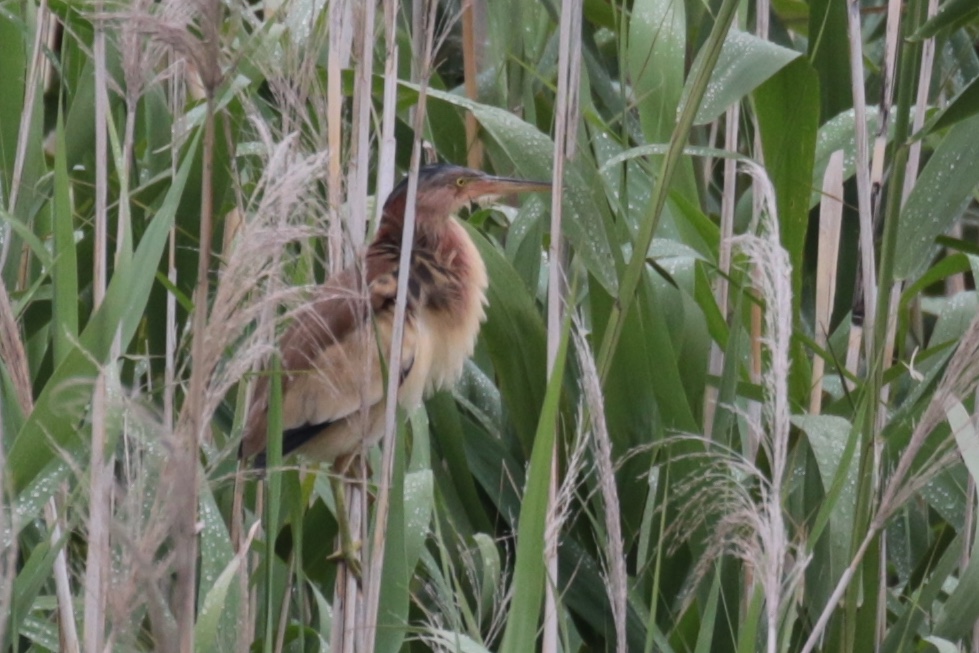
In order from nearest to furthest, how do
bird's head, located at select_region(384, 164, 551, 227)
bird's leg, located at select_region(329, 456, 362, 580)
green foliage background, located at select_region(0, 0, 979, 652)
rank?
green foliage background, located at select_region(0, 0, 979, 652)
bird's leg, located at select_region(329, 456, 362, 580)
bird's head, located at select_region(384, 164, 551, 227)

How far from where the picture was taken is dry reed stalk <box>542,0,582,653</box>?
4.53ft

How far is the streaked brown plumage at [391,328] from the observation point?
182 cm

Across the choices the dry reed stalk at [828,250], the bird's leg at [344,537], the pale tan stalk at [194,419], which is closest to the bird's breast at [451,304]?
the bird's leg at [344,537]

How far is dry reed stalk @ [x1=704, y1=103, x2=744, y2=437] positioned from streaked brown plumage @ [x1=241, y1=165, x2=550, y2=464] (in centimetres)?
28

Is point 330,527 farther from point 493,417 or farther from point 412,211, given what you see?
point 412,211

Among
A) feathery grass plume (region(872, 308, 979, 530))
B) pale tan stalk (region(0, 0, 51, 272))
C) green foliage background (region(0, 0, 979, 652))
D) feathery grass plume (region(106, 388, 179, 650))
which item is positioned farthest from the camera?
pale tan stalk (region(0, 0, 51, 272))

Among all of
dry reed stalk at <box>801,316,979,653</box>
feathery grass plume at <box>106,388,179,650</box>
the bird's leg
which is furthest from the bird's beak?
feathery grass plume at <box>106,388,179,650</box>

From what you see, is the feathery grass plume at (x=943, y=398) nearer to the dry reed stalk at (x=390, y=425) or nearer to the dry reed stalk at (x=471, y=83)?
the dry reed stalk at (x=390, y=425)

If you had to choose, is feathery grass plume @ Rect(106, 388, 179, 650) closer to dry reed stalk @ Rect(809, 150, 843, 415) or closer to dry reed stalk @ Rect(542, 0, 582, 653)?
dry reed stalk @ Rect(542, 0, 582, 653)

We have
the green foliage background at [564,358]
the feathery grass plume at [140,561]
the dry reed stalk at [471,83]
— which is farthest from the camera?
the dry reed stalk at [471,83]

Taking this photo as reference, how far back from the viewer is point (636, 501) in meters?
1.84

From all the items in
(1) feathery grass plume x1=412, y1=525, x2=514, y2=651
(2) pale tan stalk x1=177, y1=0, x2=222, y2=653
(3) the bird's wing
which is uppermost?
(2) pale tan stalk x1=177, y1=0, x2=222, y2=653

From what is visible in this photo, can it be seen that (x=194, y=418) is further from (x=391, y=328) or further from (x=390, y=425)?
(x=391, y=328)

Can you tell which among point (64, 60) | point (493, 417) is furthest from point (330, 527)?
point (64, 60)
